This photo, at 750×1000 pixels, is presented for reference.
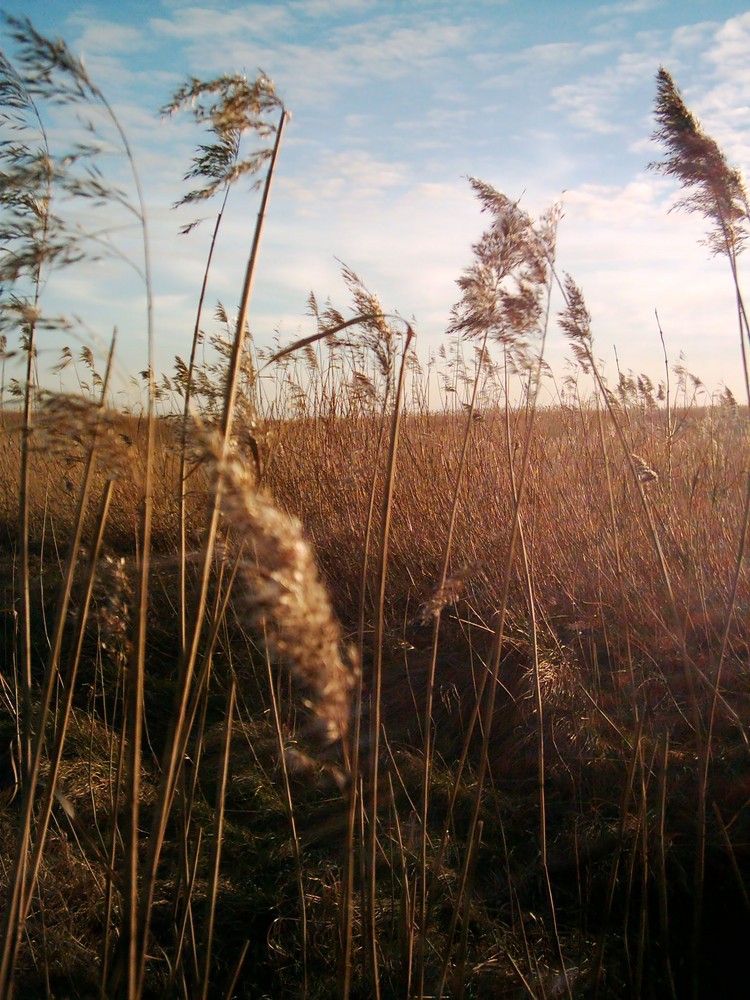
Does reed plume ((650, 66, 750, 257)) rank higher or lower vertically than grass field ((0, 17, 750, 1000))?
higher

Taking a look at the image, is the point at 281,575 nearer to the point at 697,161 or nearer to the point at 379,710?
the point at 379,710

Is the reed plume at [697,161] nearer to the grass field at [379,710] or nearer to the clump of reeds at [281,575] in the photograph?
the grass field at [379,710]

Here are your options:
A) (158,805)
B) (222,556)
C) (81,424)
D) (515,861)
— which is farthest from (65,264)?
(515,861)

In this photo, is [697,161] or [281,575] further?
[697,161]

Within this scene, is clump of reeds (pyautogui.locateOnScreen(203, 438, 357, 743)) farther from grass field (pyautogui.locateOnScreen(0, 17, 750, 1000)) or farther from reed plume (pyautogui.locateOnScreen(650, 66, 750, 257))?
reed plume (pyautogui.locateOnScreen(650, 66, 750, 257))

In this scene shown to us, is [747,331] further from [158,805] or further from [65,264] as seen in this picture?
[158,805]

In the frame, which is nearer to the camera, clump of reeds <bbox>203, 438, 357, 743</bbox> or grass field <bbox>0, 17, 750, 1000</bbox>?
clump of reeds <bbox>203, 438, 357, 743</bbox>

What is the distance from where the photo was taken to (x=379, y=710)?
1340mm

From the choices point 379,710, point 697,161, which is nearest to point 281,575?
point 379,710

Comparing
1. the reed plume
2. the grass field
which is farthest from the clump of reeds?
the reed plume

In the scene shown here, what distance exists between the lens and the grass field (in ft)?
3.82

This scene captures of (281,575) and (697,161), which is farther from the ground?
(697,161)

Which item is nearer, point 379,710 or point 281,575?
point 281,575

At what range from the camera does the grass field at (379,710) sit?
45.8 inches
